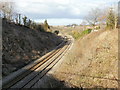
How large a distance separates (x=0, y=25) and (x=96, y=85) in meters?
19.2

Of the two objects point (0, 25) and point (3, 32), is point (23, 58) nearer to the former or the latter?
point (3, 32)

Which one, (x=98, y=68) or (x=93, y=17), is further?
(x=93, y=17)

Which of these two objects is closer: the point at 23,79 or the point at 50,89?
the point at 50,89

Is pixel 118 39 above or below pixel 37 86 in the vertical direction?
above

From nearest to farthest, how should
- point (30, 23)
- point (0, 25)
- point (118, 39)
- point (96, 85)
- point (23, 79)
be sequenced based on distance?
point (96, 85), point (23, 79), point (118, 39), point (0, 25), point (30, 23)

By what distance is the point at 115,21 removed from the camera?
2178 cm

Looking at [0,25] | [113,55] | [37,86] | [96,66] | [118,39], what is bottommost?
[37,86]

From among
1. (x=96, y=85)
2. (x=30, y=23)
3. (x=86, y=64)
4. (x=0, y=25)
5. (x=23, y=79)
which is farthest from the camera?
(x=30, y=23)

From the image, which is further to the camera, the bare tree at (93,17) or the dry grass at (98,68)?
the bare tree at (93,17)

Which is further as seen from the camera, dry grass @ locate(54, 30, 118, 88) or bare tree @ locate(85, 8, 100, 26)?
bare tree @ locate(85, 8, 100, 26)

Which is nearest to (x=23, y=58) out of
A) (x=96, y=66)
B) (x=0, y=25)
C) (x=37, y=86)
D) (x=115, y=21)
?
(x=0, y=25)

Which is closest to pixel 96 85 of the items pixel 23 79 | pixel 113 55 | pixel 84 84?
pixel 84 84

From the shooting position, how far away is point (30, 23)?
41812 millimetres

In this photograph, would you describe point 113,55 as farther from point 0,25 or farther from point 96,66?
point 0,25
